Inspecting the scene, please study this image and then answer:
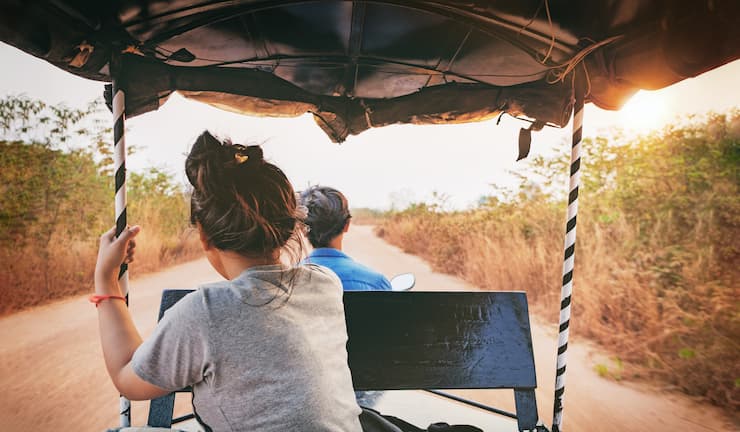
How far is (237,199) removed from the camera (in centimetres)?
111

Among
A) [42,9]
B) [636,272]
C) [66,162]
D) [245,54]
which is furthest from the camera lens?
[66,162]

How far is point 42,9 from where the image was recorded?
5.48ft

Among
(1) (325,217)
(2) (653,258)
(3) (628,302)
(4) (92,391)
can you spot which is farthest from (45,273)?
(2) (653,258)

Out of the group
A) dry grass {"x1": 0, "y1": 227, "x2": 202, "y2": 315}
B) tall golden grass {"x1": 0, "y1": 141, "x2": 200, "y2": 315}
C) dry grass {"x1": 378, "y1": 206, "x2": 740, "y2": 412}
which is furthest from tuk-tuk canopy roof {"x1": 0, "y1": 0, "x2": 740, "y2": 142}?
dry grass {"x1": 0, "y1": 227, "x2": 202, "y2": 315}

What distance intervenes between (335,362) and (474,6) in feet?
5.54

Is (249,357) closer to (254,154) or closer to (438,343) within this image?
(254,154)

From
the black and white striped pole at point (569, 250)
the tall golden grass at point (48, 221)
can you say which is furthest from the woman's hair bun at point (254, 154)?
the tall golden grass at point (48, 221)

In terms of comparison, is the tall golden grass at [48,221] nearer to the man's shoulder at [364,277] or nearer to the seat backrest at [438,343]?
the man's shoulder at [364,277]

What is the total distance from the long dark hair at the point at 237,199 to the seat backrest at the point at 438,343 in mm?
A: 1127

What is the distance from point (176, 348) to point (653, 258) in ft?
17.7

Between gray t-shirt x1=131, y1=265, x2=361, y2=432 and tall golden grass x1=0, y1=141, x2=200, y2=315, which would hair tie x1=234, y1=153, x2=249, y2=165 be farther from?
tall golden grass x1=0, y1=141, x2=200, y2=315

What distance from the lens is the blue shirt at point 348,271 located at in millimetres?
2484

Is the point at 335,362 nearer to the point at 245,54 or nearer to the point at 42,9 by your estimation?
the point at 42,9

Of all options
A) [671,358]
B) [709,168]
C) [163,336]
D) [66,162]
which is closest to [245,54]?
[163,336]
